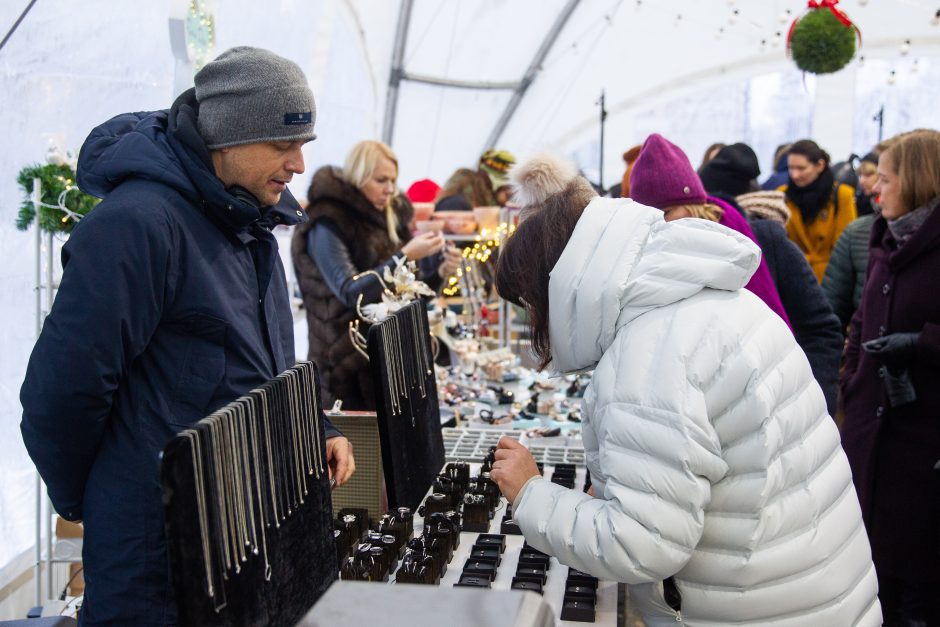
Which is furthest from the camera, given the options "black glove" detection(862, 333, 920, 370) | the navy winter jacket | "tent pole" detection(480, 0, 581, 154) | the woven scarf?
"tent pole" detection(480, 0, 581, 154)

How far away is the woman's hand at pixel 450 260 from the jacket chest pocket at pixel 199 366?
7.57 ft

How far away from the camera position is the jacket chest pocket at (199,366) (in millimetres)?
1353

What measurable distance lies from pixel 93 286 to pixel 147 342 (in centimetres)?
12

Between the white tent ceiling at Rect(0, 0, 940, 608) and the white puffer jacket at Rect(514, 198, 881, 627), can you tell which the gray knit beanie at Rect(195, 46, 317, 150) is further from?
the white tent ceiling at Rect(0, 0, 940, 608)

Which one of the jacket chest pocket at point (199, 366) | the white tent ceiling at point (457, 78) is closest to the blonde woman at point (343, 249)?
the white tent ceiling at point (457, 78)

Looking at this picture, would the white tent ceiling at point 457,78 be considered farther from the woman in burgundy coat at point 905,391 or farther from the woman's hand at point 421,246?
the woman in burgundy coat at point 905,391

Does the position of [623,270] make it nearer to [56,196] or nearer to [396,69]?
[56,196]

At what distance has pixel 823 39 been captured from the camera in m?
5.23

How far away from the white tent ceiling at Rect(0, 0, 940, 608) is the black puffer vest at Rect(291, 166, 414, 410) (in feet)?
2.31

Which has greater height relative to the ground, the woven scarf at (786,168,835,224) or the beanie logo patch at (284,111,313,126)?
the beanie logo patch at (284,111,313,126)

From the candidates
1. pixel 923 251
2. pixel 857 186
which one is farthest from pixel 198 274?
pixel 857 186

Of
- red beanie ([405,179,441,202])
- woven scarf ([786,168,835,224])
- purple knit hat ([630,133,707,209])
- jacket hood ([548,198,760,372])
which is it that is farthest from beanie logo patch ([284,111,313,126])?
red beanie ([405,179,441,202])

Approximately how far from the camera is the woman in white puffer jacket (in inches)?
44.4

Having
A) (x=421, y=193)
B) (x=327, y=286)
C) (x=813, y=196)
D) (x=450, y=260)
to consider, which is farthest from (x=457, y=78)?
(x=327, y=286)
